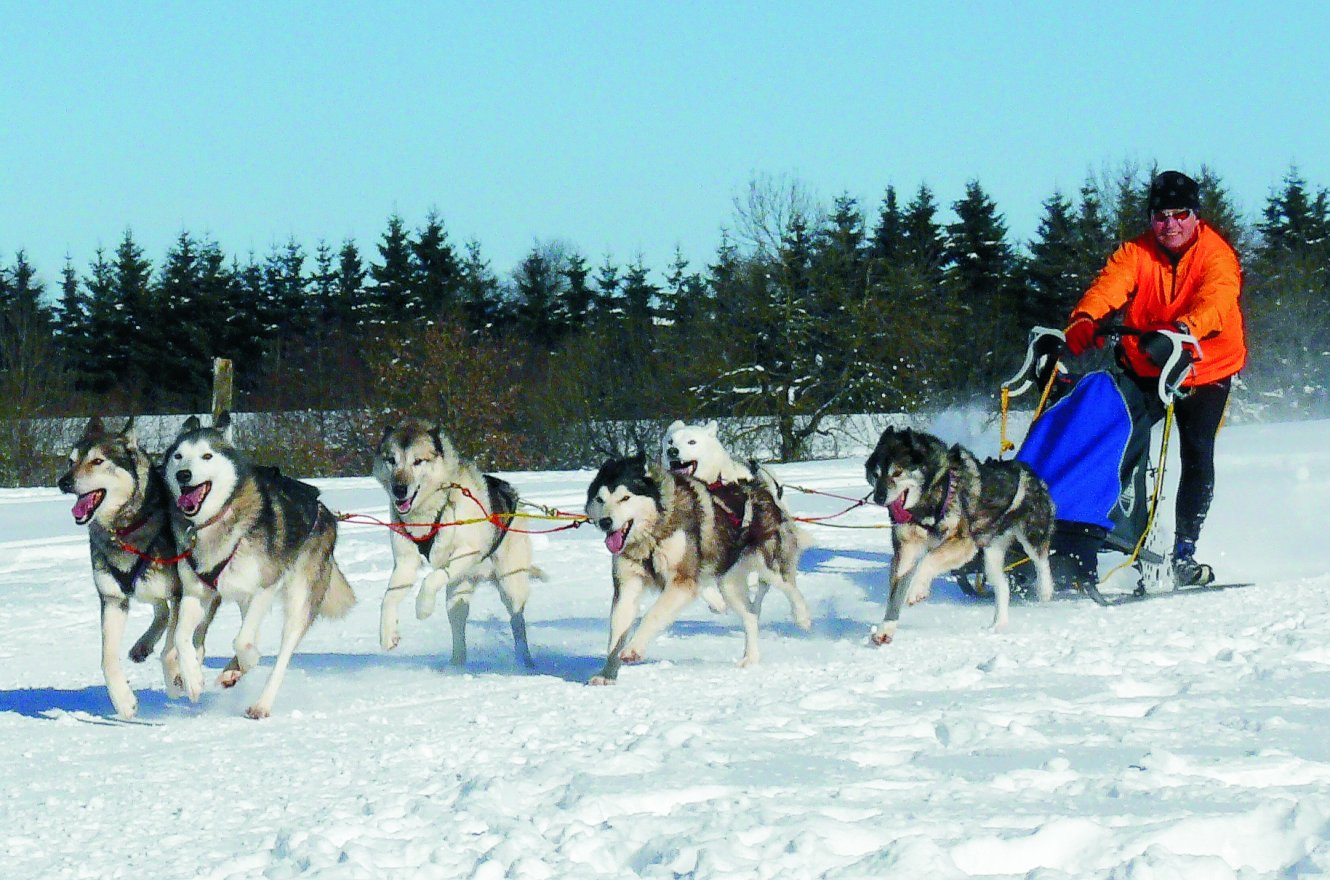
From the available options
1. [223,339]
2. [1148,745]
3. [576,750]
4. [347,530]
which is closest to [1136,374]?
[1148,745]

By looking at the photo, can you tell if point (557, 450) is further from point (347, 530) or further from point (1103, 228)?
point (347, 530)

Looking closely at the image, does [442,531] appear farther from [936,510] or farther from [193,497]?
[936,510]

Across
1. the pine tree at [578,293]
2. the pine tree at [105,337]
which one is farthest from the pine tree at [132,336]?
the pine tree at [578,293]

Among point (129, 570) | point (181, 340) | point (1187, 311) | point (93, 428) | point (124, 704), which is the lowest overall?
point (124, 704)

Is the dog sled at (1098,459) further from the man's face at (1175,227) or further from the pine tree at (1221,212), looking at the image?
the pine tree at (1221,212)

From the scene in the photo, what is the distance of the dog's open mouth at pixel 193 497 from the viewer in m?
4.93

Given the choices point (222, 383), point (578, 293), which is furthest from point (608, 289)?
point (222, 383)

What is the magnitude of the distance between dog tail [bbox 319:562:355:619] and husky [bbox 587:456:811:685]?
3.32 ft

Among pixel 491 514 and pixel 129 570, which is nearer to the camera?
pixel 129 570

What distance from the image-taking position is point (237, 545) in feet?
16.5

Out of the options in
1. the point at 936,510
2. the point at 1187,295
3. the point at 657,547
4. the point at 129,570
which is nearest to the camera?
the point at 129,570

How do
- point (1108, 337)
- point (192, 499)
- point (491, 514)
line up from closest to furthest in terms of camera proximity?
point (192, 499) < point (491, 514) < point (1108, 337)

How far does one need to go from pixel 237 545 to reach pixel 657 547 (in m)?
1.52

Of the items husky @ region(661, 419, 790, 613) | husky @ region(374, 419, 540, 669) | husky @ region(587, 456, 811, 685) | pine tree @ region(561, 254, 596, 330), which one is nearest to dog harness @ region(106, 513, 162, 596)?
husky @ region(374, 419, 540, 669)
